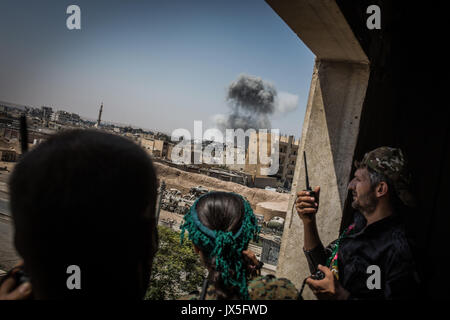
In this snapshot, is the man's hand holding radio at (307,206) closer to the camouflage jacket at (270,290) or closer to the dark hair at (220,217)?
the camouflage jacket at (270,290)

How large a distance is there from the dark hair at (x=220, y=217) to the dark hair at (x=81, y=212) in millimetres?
659

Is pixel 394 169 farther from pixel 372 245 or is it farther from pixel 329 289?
pixel 329 289

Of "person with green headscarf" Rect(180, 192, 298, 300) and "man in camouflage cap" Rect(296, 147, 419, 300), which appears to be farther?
"man in camouflage cap" Rect(296, 147, 419, 300)

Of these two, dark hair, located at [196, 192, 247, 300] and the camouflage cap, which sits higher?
the camouflage cap

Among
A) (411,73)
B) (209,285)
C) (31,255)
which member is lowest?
(209,285)

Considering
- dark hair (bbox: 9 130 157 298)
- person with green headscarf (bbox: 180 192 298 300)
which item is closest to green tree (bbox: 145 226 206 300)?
person with green headscarf (bbox: 180 192 298 300)

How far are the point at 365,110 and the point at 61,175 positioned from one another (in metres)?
2.37

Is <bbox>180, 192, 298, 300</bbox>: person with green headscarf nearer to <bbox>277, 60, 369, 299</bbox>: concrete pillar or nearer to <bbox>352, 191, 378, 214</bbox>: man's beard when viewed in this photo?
<bbox>352, 191, 378, 214</bbox>: man's beard

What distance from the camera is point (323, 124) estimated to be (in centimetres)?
259

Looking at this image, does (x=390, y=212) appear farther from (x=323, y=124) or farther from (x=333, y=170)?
(x=323, y=124)

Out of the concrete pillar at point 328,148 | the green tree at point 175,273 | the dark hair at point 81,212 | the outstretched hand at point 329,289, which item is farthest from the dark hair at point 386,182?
the green tree at point 175,273

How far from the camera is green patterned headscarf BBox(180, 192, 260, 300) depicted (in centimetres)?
134

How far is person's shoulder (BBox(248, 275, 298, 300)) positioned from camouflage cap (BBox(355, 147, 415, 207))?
973 millimetres
